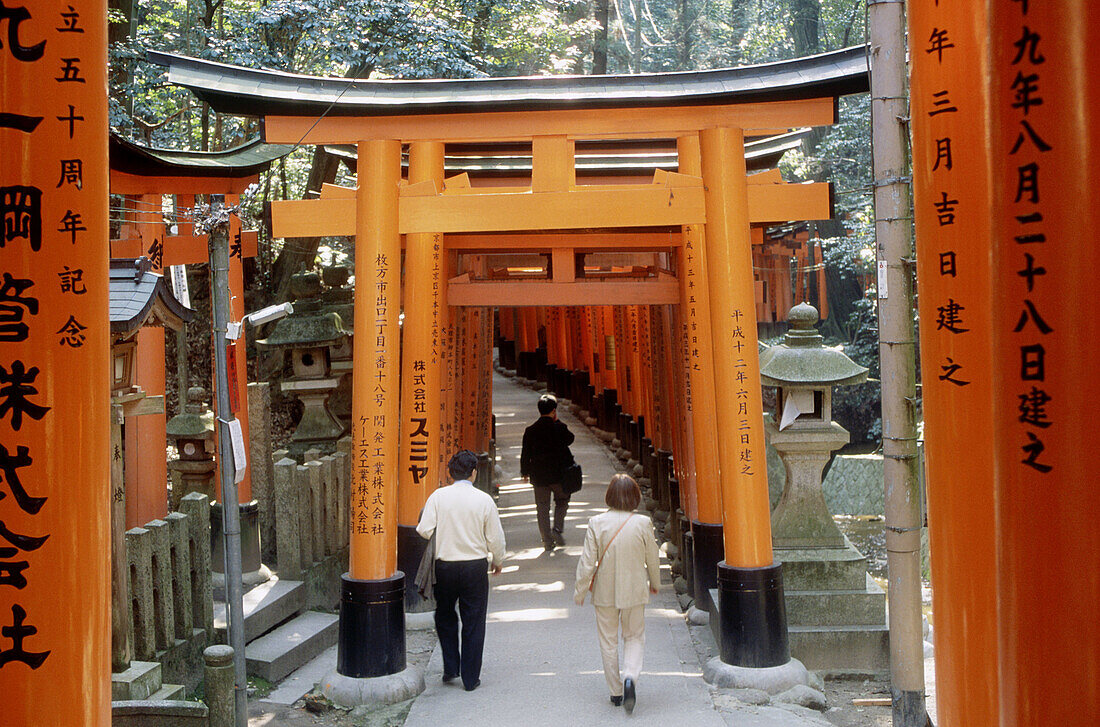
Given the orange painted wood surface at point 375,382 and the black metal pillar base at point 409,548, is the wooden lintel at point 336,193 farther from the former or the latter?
the black metal pillar base at point 409,548

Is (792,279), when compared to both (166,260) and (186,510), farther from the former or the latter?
(186,510)

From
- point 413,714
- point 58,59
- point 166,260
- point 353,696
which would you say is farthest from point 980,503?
point 166,260

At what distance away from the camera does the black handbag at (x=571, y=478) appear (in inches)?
454

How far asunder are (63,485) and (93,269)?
67 cm

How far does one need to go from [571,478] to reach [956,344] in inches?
322

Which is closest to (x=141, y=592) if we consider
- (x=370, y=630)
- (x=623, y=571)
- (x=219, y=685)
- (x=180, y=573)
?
(x=180, y=573)

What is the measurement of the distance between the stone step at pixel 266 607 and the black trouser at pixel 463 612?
1.93 meters

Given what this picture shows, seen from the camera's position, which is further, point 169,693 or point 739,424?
point 739,424

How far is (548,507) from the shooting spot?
11984mm

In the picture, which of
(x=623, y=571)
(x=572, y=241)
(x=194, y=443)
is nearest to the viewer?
(x=623, y=571)

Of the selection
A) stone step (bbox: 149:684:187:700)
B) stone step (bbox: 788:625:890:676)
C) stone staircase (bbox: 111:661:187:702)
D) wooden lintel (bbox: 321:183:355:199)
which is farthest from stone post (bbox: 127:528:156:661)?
stone step (bbox: 788:625:890:676)

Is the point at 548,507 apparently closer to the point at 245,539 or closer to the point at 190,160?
the point at 245,539

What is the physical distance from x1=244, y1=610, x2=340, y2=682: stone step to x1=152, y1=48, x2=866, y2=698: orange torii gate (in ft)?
3.43

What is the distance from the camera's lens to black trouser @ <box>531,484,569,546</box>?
1184 centimetres
